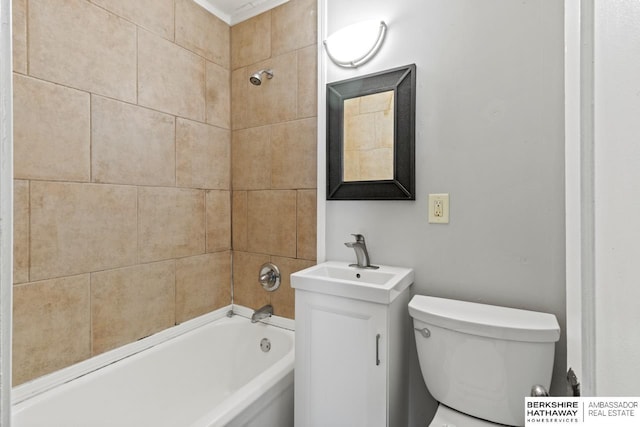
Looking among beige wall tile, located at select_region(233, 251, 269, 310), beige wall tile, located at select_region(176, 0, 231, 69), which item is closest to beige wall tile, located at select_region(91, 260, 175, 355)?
beige wall tile, located at select_region(233, 251, 269, 310)

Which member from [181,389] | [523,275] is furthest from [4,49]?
[181,389]

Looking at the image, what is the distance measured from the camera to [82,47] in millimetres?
1299

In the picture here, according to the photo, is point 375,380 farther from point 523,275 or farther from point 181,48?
point 181,48

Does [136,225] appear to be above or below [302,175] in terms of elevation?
below

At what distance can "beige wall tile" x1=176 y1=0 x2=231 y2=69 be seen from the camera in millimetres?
1706

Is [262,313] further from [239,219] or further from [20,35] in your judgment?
[20,35]

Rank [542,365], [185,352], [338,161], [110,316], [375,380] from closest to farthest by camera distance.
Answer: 1. [542,365]
2. [375,380]
3. [110,316]
4. [338,161]
5. [185,352]

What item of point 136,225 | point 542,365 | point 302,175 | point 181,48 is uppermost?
point 181,48

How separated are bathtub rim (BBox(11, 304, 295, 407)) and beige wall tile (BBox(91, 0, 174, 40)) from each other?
Result: 166cm

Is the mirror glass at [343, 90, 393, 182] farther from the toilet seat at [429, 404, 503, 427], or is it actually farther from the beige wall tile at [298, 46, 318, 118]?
the toilet seat at [429, 404, 503, 427]

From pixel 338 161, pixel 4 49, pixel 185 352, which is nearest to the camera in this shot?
pixel 4 49

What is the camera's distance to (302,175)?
170 centimetres

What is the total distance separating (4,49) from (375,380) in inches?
50.0

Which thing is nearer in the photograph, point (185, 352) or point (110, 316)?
point (110, 316)
